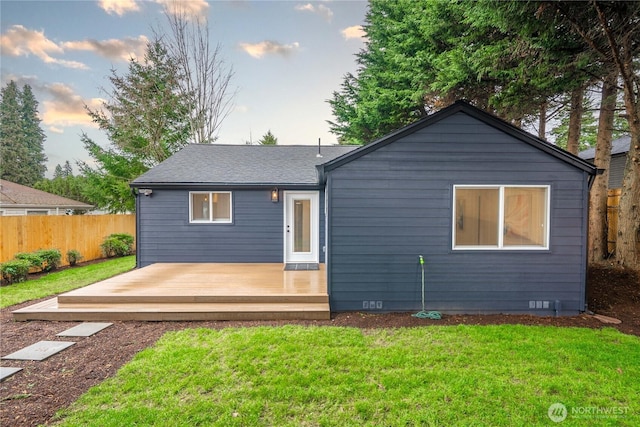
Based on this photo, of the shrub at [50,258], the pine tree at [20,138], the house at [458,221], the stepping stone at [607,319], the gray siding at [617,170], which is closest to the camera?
the stepping stone at [607,319]

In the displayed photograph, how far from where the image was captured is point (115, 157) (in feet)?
48.0

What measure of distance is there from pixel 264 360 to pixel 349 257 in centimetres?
215

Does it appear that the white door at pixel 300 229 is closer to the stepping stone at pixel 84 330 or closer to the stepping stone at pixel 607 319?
the stepping stone at pixel 84 330

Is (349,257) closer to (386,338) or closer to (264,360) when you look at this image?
(386,338)

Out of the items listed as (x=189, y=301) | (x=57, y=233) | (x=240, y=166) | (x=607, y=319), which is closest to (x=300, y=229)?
(x=240, y=166)

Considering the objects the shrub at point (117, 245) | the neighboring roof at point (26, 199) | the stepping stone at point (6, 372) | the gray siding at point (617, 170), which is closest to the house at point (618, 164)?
the gray siding at point (617, 170)

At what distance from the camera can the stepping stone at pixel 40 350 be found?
3340 mm

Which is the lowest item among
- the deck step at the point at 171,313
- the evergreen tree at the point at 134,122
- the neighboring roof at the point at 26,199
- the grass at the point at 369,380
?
the grass at the point at 369,380

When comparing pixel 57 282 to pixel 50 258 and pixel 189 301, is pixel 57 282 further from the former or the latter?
pixel 189 301

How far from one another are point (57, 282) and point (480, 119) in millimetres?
9506

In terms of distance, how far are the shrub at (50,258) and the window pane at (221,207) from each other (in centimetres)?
469

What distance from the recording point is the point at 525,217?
480 cm

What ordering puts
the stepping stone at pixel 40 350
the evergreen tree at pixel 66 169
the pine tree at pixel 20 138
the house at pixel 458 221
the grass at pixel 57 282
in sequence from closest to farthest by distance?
the stepping stone at pixel 40 350 → the house at pixel 458 221 → the grass at pixel 57 282 → the pine tree at pixel 20 138 → the evergreen tree at pixel 66 169

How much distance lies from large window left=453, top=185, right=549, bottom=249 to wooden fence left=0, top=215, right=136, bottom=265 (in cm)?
1063
